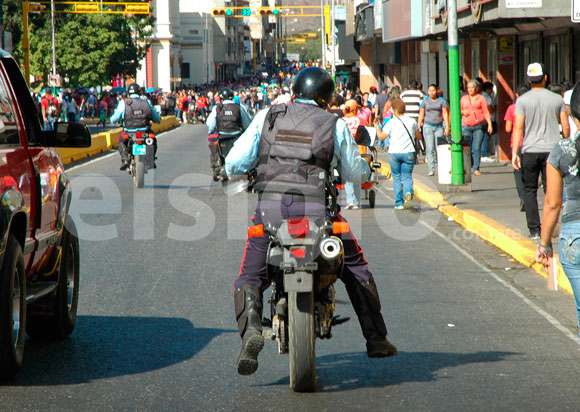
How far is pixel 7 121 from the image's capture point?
613 cm

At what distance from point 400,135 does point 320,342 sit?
814 centimetres

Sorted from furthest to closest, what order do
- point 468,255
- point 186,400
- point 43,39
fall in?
point 43,39, point 468,255, point 186,400

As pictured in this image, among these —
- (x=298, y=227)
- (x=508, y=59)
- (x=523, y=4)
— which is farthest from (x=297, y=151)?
(x=508, y=59)

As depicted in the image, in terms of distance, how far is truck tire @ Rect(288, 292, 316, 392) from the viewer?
17.8ft

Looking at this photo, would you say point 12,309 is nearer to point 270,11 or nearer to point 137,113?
point 137,113

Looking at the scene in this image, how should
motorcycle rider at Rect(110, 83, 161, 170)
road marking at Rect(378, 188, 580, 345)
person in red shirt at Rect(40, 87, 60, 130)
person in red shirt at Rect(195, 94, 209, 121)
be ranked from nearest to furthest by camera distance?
road marking at Rect(378, 188, 580, 345), motorcycle rider at Rect(110, 83, 161, 170), person in red shirt at Rect(40, 87, 60, 130), person in red shirt at Rect(195, 94, 209, 121)

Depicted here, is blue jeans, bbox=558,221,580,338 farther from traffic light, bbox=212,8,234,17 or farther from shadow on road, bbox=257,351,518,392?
traffic light, bbox=212,8,234,17

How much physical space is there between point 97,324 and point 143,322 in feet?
1.05

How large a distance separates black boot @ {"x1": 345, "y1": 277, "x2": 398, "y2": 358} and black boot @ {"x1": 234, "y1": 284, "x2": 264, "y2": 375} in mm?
583

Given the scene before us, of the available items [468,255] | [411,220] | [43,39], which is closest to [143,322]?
[468,255]

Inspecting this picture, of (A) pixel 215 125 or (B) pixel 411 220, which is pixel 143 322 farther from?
(A) pixel 215 125

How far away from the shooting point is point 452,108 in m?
17.3

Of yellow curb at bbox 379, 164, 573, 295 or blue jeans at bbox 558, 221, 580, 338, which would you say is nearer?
blue jeans at bbox 558, 221, 580, 338

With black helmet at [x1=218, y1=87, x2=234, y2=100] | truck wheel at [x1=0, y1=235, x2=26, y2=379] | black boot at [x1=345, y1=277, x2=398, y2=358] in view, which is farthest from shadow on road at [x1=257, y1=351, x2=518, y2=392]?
black helmet at [x1=218, y1=87, x2=234, y2=100]
